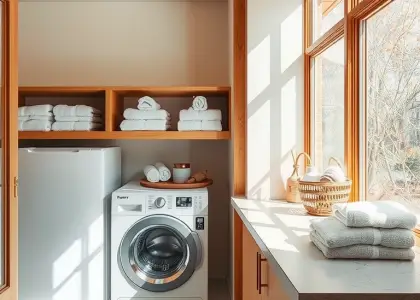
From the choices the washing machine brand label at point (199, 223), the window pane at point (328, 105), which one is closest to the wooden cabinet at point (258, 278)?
the washing machine brand label at point (199, 223)

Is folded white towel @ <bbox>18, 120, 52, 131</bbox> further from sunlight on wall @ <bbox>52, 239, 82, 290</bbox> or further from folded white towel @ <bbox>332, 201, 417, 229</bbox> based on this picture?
folded white towel @ <bbox>332, 201, 417, 229</bbox>

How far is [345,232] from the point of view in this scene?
1247mm

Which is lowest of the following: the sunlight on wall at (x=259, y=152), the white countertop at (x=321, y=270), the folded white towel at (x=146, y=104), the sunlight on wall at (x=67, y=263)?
the sunlight on wall at (x=67, y=263)

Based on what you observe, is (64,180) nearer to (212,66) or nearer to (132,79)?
(132,79)

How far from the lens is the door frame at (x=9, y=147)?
6.58ft

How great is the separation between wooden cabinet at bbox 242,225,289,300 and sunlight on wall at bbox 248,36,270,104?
36.6 inches

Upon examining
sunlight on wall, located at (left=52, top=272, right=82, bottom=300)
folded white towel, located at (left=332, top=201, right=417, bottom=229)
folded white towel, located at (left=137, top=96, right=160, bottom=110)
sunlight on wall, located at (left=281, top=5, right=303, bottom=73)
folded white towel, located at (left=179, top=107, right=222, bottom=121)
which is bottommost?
sunlight on wall, located at (left=52, top=272, right=82, bottom=300)

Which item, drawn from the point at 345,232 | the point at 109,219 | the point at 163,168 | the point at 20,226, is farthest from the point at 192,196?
the point at 345,232

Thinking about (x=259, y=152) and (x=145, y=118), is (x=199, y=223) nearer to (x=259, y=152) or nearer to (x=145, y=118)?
(x=259, y=152)

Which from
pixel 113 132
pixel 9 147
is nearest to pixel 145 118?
pixel 113 132

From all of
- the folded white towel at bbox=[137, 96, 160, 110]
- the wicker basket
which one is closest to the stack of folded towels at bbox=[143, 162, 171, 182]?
the folded white towel at bbox=[137, 96, 160, 110]

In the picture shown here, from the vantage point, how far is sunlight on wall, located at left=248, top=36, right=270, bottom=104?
255 cm

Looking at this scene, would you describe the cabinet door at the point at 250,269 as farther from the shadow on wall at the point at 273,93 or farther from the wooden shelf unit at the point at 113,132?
the wooden shelf unit at the point at 113,132

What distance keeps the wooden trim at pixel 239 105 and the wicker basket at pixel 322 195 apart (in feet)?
2.34
